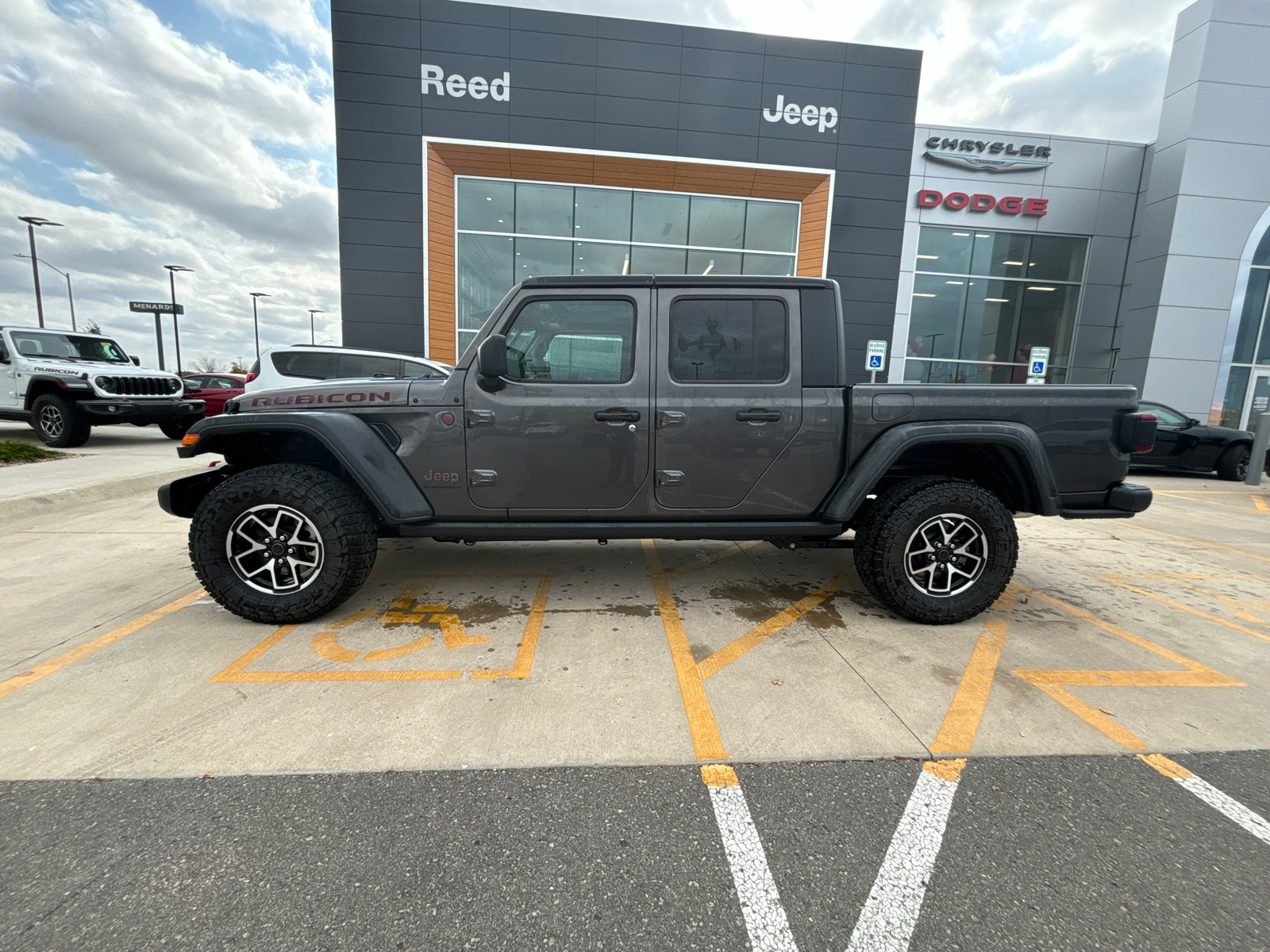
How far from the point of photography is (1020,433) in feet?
10.0

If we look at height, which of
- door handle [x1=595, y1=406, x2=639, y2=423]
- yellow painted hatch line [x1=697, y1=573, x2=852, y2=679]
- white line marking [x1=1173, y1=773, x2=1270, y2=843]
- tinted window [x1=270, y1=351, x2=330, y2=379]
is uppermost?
tinted window [x1=270, y1=351, x2=330, y2=379]

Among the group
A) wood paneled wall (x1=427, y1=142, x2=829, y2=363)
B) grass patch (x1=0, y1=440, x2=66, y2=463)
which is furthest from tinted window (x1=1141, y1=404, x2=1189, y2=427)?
grass patch (x1=0, y1=440, x2=66, y2=463)

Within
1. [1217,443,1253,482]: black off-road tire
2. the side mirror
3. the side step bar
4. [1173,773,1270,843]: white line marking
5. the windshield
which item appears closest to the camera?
[1173,773,1270,843]: white line marking

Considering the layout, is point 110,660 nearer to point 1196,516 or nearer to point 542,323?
point 542,323

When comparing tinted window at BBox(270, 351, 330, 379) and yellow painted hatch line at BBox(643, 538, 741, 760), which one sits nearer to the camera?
yellow painted hatch line at BBox(643, 538, 741, 760)

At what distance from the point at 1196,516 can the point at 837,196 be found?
10514mm

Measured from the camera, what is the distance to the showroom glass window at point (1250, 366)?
14.5 meters

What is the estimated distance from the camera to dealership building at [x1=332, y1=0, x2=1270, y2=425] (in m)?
12.6

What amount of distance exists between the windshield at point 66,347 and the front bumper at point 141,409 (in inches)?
60.0

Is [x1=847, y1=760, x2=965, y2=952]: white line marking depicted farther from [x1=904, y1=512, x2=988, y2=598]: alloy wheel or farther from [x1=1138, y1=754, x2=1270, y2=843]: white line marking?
[x1=904, y1=512, x2=988, y2=598]: alloy wheel

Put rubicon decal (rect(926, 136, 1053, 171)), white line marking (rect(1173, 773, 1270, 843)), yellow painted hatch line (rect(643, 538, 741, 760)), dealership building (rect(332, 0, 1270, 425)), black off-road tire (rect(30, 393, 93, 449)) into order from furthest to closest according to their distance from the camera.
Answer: rubicon decal (rect(926, 136, 1053, 171)) → dealership building (rect(332, 0, 1270, 425)) → black off-road tire (rect(30, 393, 93, 449)) → yellow painted hatch line (rect(643, 538, 741, 760)) → white line marking (rect(1173, 773, 1270, 843))

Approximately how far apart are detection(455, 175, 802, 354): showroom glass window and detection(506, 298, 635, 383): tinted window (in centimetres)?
1107

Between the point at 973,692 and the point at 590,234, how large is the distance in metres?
13.4

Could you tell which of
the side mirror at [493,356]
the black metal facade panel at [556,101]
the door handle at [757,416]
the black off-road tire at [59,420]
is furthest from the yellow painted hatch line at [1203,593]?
the black off-road tire at [59,420]
